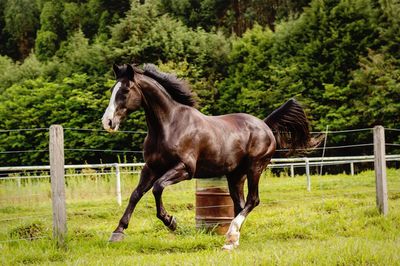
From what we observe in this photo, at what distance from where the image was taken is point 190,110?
257 inches

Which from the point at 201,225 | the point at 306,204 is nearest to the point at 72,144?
the point at 306,204

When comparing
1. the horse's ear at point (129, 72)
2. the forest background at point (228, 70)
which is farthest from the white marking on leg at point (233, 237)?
the forest background at point (228, 70)

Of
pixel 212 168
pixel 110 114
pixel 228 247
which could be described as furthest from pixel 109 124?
pixel 228 247

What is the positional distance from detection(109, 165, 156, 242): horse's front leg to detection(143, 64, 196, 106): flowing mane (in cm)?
108

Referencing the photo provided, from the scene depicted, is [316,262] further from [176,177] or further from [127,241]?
[127,241]

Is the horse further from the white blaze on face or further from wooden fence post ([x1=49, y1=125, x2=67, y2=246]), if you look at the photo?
wooden fence post ([x1=49, y1=125, x2=67, y2=246])

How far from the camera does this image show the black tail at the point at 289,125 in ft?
26.4

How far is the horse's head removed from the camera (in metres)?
5.67

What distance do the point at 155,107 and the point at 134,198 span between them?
1126mm

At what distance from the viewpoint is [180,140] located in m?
6.08

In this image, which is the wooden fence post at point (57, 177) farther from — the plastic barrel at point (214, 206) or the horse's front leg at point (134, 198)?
the plastic barrel at point (214, 206)

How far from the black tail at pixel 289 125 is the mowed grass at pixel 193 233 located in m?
1.34

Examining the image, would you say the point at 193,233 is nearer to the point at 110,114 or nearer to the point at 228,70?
the point at 110,114

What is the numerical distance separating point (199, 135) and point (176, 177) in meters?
0.70
